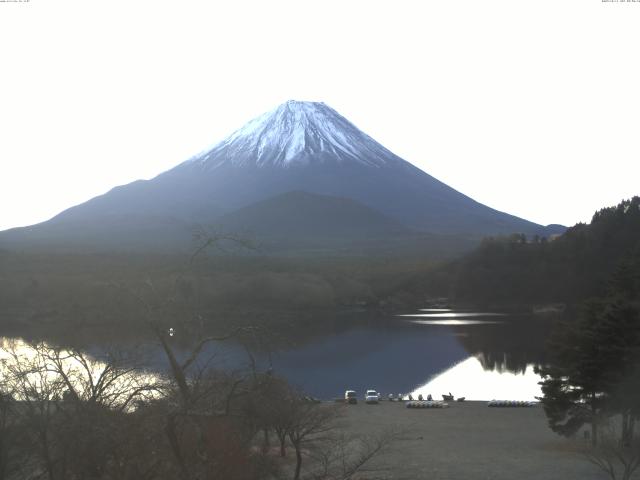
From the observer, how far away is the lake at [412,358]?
2288 centimetres

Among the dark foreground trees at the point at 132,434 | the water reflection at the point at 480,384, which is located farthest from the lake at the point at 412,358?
the dark foreground trees at the point at 132,434

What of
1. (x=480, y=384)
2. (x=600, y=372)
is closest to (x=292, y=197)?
(x=480, y=384)

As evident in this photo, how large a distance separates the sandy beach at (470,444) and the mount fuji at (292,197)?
70293 millimetres

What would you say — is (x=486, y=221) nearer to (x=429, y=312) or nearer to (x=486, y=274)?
(x=486, y=274)

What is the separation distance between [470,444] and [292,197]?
3729 inches

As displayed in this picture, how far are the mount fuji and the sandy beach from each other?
7029cm

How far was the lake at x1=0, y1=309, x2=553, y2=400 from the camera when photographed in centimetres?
2288

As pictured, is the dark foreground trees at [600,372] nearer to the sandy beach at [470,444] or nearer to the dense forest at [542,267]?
the sandy beach at [470,444]

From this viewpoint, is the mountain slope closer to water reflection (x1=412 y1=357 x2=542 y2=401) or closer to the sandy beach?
water reflection (x1=412 y1=357 x2=542 y2=401)

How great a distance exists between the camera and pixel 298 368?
2712 centimetres

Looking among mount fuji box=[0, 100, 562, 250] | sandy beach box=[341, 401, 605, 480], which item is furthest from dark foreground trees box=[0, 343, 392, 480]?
mount fuji box=[0, 100, 562, 250]

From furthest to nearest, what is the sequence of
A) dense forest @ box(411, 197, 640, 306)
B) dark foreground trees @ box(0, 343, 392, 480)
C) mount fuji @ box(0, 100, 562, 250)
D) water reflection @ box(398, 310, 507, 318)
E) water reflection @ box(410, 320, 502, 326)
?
mount fuji @ box(0, 100, 562, 250) < dense forest @ box(411, 197, 640, 306) < water reflection @ box(398, 310, 507, 318) < water reflection @ box(410, 320, 502, 326) < dark foreground trees @ box(0, 343, 392, 480)

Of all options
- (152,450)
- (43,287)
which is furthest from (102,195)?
(152,450)

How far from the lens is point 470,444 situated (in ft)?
45.4
